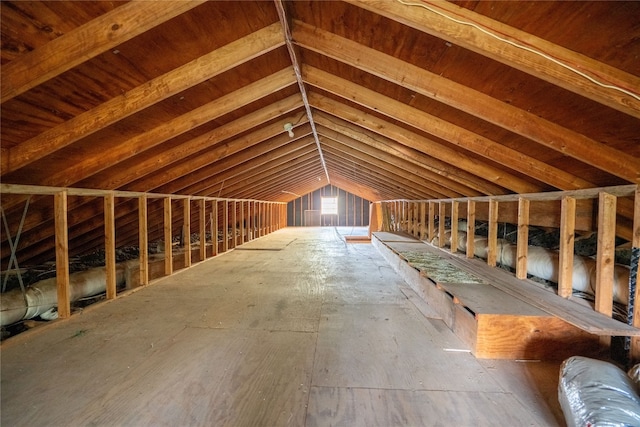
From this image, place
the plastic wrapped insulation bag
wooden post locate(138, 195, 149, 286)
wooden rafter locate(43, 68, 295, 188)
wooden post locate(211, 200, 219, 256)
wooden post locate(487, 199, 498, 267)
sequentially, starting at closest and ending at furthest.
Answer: the plastic wrapped insulation bag < wooden rafter locate(43, 68, 295, 188) < wooden post locate(487, 199, 498, 267) < wooden post locate(138, 195, 149, 286) < wooden post locate(211, 200, 219, 256)

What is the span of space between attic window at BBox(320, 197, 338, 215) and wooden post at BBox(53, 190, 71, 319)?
13.4m

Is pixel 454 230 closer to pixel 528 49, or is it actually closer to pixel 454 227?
pixel 454 227

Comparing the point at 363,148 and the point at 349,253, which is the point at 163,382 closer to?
the point at 363,148

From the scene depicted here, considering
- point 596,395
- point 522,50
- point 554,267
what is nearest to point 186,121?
point 522,50

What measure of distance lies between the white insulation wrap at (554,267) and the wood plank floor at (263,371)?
2.75 ft

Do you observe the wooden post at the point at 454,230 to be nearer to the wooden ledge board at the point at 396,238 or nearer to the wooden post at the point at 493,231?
the wooden post at the point at 493,231

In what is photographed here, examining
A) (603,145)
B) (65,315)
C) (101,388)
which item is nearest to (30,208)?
(65,315)

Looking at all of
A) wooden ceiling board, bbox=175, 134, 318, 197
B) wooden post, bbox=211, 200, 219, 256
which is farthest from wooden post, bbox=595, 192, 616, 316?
wooden post, bbox=211, 200, 219, 256

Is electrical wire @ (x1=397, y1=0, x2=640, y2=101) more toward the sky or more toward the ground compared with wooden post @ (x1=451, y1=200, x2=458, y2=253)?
more toward the sky

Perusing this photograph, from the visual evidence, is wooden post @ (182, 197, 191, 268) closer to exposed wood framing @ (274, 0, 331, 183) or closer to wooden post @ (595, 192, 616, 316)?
exposed wood framing @ (274, 0, 331, 183)

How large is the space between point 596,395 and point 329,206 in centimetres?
1464

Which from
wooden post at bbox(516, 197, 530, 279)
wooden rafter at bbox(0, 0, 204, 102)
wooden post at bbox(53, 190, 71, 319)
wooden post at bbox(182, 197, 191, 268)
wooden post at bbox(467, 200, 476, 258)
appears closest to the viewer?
wooden rafter at bbox(0, 0, 204, 102)

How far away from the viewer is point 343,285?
389 cm

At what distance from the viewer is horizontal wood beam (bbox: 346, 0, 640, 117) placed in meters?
1.42
